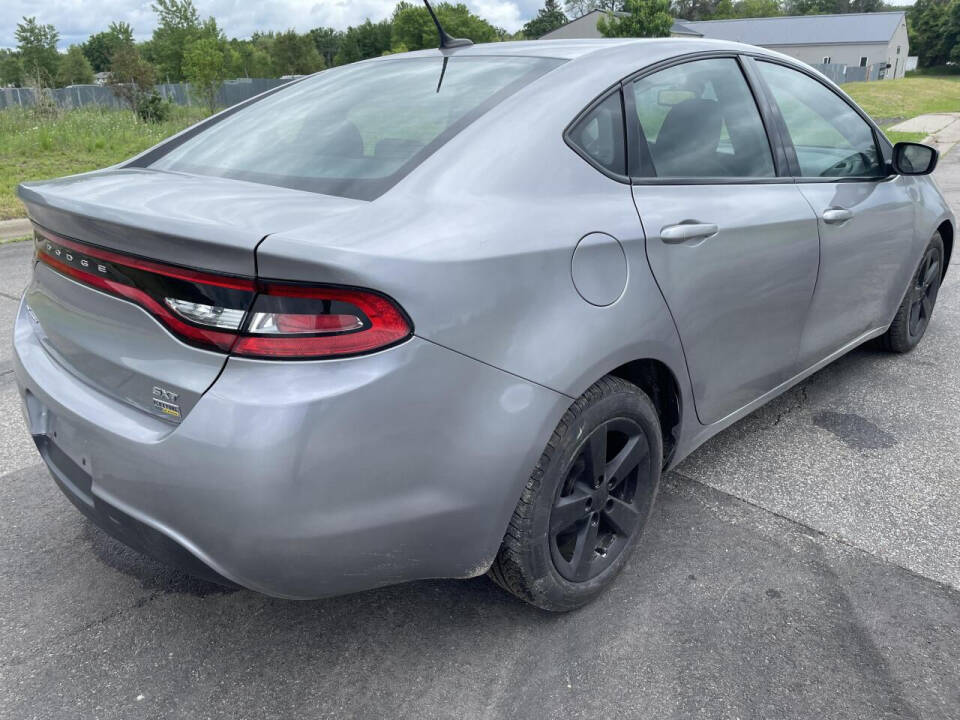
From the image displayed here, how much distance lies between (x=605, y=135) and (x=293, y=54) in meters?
85.8

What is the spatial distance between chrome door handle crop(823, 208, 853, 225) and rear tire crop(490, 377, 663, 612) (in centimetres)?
127

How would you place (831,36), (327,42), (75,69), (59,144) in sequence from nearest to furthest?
1. (59,144)
2. (75,69)
3. (831,36)
4. (327,42)

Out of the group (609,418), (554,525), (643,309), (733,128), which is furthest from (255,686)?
(733,128)

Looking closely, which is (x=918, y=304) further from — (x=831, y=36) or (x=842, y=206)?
(x=831, y=36)

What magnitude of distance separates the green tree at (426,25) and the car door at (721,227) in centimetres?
8037

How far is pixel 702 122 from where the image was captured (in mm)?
2762

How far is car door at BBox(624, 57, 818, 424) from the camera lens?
2422 millimetres

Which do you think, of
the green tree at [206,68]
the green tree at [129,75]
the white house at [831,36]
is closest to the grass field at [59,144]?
the green tree at [129,75]

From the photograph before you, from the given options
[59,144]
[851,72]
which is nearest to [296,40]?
[851,72]

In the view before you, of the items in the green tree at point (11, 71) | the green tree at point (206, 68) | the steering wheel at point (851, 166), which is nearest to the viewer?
the steering wheel at point (851, 166)

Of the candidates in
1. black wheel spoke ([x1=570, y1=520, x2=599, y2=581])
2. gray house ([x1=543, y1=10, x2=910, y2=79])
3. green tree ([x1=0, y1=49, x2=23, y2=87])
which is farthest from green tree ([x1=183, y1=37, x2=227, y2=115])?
gray house ([x1=543, y1=10, x2=910, y2=79])

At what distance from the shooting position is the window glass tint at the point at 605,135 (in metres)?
2.29

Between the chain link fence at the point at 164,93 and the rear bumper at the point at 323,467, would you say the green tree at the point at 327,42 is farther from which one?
the rear bumper at the point at 323,467

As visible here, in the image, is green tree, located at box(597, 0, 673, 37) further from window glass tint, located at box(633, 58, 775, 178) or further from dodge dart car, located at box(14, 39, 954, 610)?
dodge dart car, located at box(14, 39, 954, 610)
